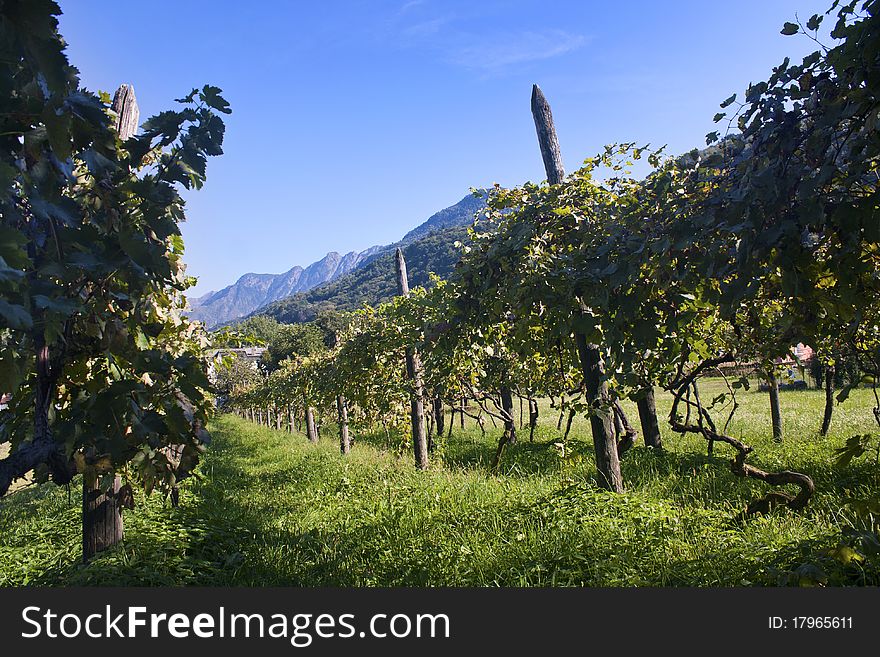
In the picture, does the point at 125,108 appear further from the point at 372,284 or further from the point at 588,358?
the point at 372,284

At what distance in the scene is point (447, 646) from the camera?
2.72 meters

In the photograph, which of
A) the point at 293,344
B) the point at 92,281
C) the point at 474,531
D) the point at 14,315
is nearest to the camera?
the point at 14,315

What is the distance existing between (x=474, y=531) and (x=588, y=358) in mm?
1951

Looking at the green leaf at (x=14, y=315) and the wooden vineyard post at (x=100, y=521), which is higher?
the green leaf at (x=14, y=315)

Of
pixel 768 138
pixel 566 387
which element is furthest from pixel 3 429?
pixel 566 387

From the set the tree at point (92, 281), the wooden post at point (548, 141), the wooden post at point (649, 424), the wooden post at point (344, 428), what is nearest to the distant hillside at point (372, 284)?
the wooden post at point (344, 428)

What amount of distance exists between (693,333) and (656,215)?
168cm

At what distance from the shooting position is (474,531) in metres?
5.00

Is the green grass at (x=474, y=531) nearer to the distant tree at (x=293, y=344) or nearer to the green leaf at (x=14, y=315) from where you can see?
the green leaf at (x=14, y=315)

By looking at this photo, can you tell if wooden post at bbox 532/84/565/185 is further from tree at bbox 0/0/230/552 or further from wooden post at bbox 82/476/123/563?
wooden post at bbox 82/476/123/563

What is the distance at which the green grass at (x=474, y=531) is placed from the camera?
151 inches

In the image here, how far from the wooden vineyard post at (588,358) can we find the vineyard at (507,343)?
31 mm

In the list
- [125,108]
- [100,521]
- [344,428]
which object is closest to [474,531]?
[100,521]

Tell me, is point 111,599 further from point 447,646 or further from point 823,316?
point 823,316
